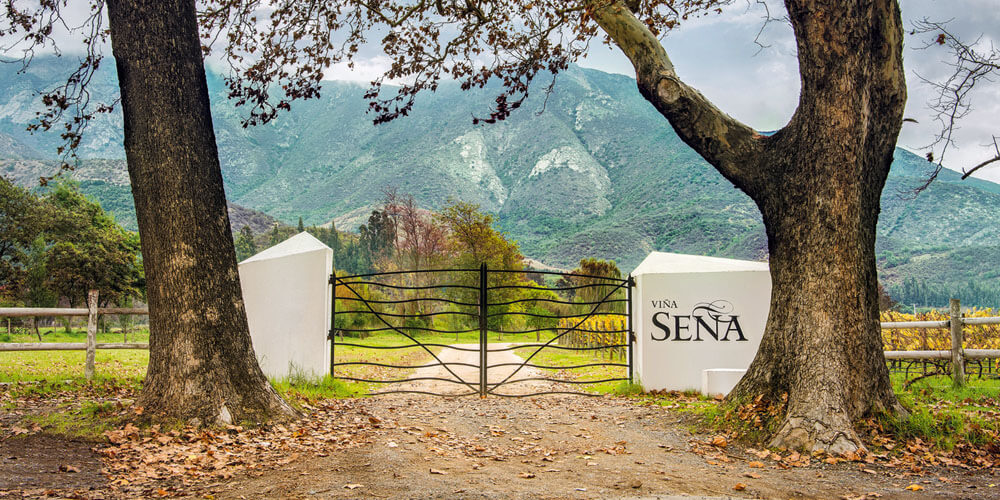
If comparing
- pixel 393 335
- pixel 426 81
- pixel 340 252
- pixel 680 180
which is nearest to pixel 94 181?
pixel 340 252

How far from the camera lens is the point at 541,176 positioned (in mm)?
90250

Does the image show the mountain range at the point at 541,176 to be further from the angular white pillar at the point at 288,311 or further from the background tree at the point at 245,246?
the angular white pillar at the point at 288,311

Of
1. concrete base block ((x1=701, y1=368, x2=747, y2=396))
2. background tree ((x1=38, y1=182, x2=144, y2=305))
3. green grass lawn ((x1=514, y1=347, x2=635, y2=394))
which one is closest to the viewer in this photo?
concrete base block ((x1=701, y1=368, x2=747, y2=396))

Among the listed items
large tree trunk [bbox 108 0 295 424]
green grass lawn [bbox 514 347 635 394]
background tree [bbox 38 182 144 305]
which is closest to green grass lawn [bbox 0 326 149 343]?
background tree [bbox 38 182 144 305]

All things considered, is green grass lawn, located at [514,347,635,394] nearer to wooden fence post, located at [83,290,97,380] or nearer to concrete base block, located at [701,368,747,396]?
concrete base block, located at [701,368,747,396]

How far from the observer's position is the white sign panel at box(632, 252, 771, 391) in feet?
29.7

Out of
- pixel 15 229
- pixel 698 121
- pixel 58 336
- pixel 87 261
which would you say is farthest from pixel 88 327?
pixel 15 229

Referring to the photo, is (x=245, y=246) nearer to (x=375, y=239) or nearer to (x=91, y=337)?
(x=375, y=239)

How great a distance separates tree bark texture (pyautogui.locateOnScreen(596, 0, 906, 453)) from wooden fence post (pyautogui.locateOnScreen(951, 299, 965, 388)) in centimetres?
453

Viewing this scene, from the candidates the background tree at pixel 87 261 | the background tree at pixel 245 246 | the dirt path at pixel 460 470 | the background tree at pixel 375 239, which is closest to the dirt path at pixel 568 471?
the dirt path at pixel 460 470

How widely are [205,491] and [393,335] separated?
2742cm

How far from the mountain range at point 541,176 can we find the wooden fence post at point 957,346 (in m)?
40.2

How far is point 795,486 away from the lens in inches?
170

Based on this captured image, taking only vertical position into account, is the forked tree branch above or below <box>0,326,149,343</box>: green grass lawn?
above
